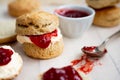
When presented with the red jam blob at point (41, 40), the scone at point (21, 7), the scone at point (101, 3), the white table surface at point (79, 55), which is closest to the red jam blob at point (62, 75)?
the white table surface at point (79, 55)

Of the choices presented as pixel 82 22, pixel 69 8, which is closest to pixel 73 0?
pixel 69 8

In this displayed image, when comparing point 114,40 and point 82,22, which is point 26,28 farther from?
point 114,40

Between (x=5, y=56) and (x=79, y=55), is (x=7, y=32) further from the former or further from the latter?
(x=79, y=55)

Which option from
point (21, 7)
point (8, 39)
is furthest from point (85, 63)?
point (21, 7)

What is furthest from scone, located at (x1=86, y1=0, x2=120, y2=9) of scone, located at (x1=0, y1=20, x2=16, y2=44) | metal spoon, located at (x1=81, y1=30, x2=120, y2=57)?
scone, located at (x1=0, y1=20, x2=16, y2=44)

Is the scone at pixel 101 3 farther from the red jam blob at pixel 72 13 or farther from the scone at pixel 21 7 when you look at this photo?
the scone at pixel 21 7

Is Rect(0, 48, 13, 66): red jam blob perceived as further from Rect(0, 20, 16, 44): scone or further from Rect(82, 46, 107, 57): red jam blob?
Rect(82, 46, 107, 57): red jam blob
